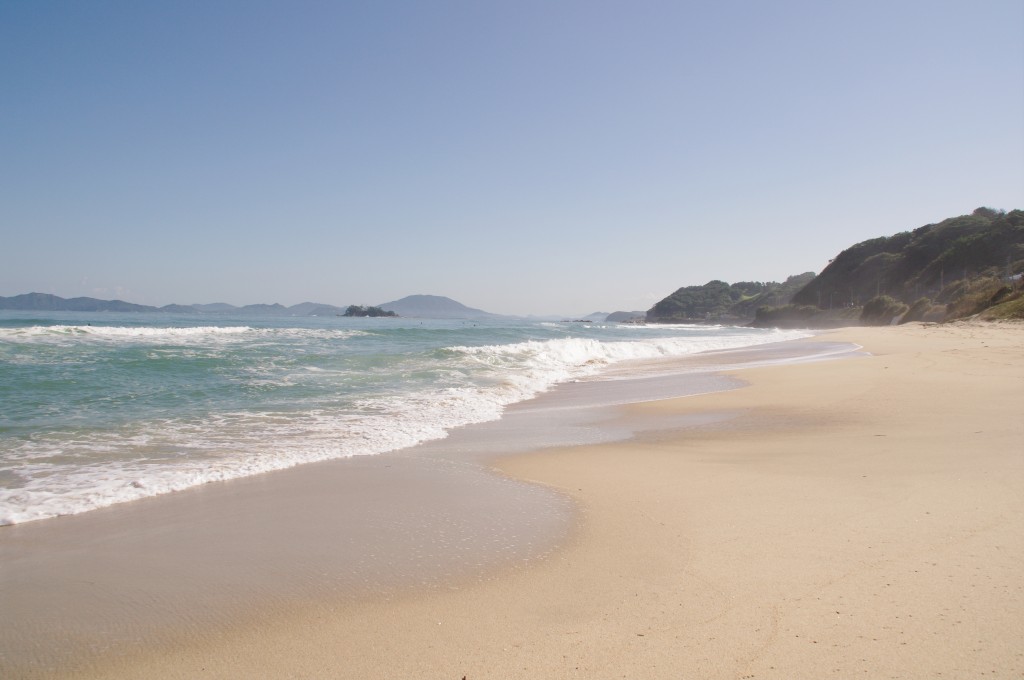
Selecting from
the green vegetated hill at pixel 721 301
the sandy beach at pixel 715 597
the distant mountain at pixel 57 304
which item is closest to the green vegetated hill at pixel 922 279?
the green vegetated hill at pixel 721 301

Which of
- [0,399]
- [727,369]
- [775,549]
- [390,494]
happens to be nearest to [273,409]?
[0,399]

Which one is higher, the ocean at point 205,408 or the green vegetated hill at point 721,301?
the green vegetated hill at point 721,301

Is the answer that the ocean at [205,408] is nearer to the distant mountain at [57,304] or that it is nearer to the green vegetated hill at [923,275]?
the green vegetated hill at [923,275]

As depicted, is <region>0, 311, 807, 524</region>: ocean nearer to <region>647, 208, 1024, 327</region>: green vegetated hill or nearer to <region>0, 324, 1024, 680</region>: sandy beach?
<region>0, 324, 1024, 680</region>: sandy beach

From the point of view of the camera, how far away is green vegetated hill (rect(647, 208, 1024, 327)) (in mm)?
43125

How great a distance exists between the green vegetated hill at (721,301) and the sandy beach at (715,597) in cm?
13256

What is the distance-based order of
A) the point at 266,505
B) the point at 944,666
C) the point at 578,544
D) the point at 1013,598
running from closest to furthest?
the point at 944,666, the point at 1013,598, the point at 578,544, the point at 266,505

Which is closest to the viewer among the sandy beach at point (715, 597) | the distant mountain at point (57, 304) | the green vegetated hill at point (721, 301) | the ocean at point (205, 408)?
the sandy beach at point (715, 597)

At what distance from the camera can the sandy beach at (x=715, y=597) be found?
237cm

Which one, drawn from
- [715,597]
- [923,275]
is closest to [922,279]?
[923,275]

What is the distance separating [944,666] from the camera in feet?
7.16

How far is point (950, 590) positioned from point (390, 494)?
13.4 feet

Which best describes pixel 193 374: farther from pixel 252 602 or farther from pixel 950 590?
pixel 950 590

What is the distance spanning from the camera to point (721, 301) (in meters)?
161
